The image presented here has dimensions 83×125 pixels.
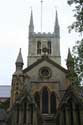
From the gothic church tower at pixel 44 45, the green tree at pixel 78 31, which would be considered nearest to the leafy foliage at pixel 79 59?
the green tree at pixel 78 31

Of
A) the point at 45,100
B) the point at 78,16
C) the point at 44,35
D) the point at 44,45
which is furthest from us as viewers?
the point at 44,35

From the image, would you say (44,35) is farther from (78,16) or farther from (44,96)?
(78,16)

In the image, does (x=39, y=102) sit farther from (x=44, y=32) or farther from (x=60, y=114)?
(x=44, y=32)

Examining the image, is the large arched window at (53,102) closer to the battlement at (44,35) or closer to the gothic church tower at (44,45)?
the gothic church tower at (44,45)

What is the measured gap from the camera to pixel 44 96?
36.6m

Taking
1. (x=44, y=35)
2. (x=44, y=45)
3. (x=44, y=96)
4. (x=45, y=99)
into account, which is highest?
(x=44, y=35)

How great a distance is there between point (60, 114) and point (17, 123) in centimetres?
499

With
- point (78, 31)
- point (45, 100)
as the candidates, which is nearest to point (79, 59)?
point (78, 31)

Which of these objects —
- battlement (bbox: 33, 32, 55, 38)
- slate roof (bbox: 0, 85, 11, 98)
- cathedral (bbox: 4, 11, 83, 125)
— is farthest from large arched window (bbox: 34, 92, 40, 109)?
battlement (bbox: 33, 32, 55, 38)

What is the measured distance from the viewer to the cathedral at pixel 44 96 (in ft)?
96.2

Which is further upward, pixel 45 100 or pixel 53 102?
pixel 45 100

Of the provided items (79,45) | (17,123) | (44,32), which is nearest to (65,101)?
(17,123)

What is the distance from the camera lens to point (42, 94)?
36750mm

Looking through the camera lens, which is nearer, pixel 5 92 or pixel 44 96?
pixel 44 96
